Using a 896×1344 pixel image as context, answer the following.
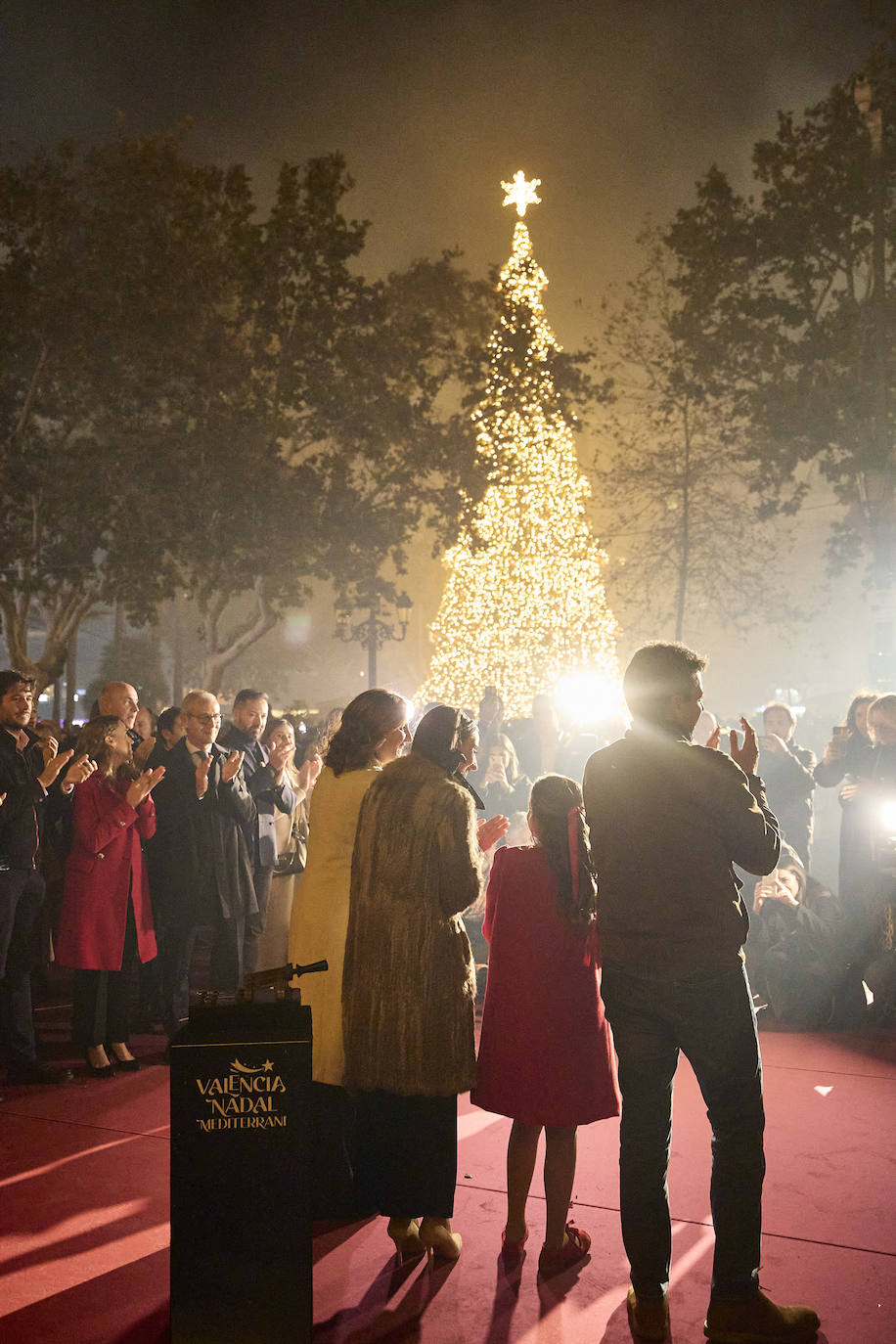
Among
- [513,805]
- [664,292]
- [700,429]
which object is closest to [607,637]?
[700,429]

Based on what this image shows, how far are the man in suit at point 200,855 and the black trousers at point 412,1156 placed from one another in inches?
125

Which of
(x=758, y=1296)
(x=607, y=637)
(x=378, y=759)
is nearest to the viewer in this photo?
(x=758, y=1296)

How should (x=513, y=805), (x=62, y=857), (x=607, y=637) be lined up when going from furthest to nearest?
1. (x=607, y=637)
2. (x=513, y=805)
3. (x=62, y=857)

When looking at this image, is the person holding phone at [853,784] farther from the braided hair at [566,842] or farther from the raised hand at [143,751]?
the raised hand at [143,751]

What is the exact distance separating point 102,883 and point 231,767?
107cm

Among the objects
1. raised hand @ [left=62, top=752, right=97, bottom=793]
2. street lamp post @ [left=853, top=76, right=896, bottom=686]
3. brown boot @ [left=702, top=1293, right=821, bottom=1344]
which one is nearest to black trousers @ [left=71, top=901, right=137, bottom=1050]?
raised hand @ [left=62, top=752, right=97, bottom=793]

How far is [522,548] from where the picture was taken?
21.1m

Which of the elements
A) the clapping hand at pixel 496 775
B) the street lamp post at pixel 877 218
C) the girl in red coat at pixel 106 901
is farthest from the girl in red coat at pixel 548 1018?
the street lamp post at pixel 877 218

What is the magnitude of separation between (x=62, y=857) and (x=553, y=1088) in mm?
4503

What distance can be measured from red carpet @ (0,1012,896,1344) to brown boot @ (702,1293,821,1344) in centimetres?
11

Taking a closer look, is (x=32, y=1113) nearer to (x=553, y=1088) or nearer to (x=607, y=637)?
(x=553, y=1088)

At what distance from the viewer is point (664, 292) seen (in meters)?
23.8

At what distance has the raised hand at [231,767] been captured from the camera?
22.6ft

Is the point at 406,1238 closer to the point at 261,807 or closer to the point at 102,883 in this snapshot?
the point at 102,883
